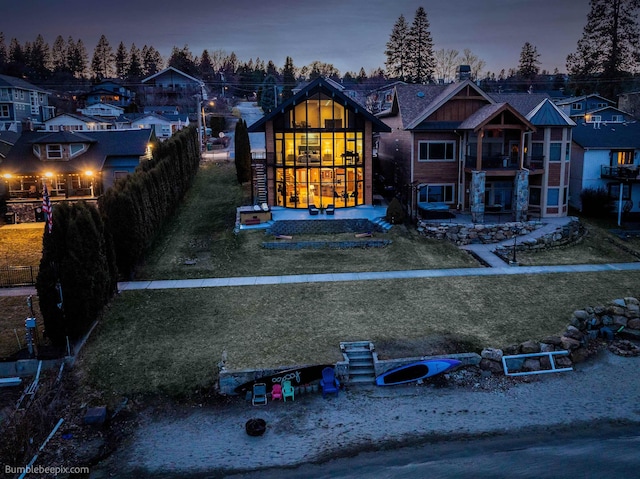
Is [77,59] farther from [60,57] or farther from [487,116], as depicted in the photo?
[487,116]

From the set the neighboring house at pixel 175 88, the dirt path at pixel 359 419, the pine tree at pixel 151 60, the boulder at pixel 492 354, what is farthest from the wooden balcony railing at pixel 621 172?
the pine tree at pixel 151 60

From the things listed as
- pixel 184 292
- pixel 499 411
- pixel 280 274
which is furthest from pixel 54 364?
pixel 499 411

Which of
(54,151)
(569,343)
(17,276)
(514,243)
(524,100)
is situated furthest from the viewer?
(54,151)

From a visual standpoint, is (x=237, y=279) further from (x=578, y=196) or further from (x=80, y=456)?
(x=578, y=196)

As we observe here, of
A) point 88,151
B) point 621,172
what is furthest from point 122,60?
point 621,172

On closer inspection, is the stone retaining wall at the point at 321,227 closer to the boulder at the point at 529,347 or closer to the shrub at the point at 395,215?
the shrub at the point at 395,215

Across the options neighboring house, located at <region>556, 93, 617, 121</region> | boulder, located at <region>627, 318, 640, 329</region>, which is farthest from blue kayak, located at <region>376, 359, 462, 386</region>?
neighboring house, located at <region>556, 93, 617, 121</region>

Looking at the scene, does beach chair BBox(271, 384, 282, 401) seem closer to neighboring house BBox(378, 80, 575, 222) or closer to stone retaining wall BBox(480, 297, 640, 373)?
stone retaining wall BBox(480, 297, 640, 373)
